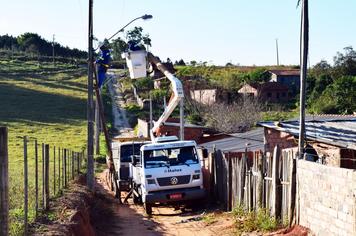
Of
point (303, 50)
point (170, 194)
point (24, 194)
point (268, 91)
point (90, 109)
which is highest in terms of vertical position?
point (303, 50)

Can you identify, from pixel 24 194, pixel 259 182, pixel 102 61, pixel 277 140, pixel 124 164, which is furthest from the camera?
pixel 102 61

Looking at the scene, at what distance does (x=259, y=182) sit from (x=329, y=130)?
180 inches

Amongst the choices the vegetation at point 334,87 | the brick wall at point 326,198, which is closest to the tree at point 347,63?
the vegetation at point 334,87

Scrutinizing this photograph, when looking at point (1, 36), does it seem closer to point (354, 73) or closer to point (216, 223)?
point (354, 73)

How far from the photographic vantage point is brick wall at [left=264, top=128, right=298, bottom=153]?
21.7 meters

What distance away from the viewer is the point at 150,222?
19.5 metres

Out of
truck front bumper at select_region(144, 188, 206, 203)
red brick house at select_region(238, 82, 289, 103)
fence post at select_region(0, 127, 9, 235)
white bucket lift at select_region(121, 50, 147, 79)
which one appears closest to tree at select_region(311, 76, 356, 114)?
red brick house at select_region(238, 82, 289, 103)

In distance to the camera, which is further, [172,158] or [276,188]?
[172,158]

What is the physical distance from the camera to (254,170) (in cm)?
1683

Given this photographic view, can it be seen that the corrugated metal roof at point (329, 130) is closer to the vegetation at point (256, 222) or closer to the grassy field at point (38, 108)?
the vegetation at point (256, 222)

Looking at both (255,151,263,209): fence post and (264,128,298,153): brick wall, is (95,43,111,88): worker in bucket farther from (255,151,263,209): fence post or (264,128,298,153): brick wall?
(255,151,263,209): fence post

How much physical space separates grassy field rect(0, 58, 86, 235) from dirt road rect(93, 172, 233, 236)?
2.46 m

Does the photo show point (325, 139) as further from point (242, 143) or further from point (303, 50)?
point (242, 143)

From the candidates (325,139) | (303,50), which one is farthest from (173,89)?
(303,50)
